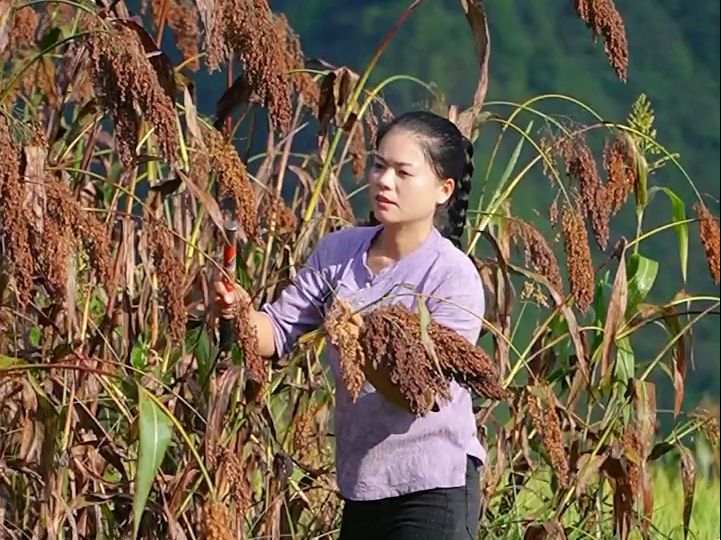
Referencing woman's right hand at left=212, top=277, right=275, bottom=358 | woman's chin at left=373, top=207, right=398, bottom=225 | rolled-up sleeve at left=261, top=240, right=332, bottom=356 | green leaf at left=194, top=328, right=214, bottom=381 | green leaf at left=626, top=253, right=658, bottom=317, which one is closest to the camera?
woman's right hand at left=212, top=277, right=275, bottom=358

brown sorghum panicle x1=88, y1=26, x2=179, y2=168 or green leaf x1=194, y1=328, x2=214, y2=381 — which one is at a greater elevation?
brown sorghum panicle x1=88, y1=26, x2=179, y2=168

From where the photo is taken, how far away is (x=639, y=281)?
2959mm

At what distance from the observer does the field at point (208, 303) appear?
6.67ft

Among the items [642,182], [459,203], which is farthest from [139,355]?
[642,182]

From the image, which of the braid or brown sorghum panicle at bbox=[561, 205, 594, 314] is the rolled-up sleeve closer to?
the braid

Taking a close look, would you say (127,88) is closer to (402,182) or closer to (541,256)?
(402,182)

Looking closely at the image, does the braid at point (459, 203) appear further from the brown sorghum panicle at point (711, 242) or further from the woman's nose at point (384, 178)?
the brown sorghum panicle at point (711, 242)

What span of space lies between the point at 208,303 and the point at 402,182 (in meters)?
0.51

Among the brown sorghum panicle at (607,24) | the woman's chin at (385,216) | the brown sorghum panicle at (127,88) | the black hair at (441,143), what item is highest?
the brown sorghum panicle at (607,24)

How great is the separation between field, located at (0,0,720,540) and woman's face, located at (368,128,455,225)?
177mm

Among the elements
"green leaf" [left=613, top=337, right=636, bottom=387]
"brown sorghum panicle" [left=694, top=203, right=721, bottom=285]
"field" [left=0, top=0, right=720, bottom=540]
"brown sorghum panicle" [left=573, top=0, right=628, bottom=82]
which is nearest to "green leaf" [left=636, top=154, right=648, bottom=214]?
"field" [left=0, top=0, right=720, bottom=540]

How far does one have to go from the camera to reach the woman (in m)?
2.30

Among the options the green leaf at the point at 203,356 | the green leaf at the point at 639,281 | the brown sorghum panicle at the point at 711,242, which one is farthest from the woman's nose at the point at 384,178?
the green leaf at the point at 639,281

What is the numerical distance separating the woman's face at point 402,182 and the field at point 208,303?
0.18 metres
